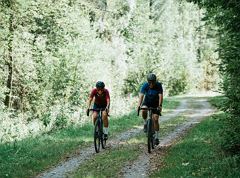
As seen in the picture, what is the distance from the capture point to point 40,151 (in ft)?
46.9

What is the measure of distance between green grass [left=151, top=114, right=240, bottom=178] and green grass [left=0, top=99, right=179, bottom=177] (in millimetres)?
3427

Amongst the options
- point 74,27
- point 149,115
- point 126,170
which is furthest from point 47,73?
point 126,170

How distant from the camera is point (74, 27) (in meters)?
27.3

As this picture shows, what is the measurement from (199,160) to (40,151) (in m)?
5.32

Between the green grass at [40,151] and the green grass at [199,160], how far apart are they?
3.43 metres

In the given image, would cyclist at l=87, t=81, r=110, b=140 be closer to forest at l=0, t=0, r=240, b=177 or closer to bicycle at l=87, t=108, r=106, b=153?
bicycle at l=87, t=108, r=106, b=153

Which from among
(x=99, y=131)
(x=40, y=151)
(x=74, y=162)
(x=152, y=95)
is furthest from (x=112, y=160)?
(x=40, y=151)

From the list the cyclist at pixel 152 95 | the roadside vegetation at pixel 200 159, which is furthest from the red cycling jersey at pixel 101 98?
the roadside vegetation at pixel 200 159

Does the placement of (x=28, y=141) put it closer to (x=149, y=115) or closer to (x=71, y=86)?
(x=149, y=115)

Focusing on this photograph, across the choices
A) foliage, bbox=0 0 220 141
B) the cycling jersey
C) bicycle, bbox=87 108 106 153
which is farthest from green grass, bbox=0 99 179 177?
the cycling jersey

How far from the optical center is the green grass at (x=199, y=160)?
10.4 meters

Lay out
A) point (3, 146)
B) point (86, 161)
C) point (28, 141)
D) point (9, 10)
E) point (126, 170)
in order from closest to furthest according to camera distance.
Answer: point (126, 170)
point (86, 161)
point (3, 146)
point (28, 141)
point (9, 10)

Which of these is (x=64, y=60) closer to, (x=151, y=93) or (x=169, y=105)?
(x=151, y=93)

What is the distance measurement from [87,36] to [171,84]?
32554mm
